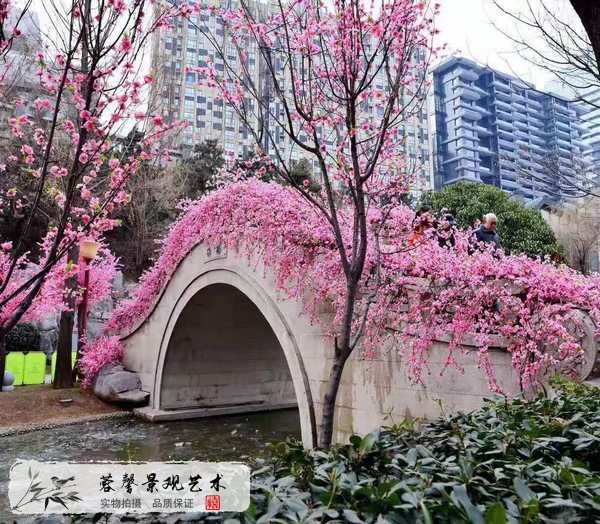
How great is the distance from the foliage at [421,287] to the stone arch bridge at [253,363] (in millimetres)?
183

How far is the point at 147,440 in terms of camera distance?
768 centimetres

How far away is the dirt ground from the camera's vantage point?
837 cm

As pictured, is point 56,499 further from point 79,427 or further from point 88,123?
point 79,427

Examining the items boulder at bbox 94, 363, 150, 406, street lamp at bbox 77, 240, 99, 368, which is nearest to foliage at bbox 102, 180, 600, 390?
street lamp at bbox 77, 240, 99, 368

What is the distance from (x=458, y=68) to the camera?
4728cm

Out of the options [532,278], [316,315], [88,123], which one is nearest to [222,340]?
[316,315]

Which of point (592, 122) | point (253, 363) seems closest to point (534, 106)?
point (592, 122)

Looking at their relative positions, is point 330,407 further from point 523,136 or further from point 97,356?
point 523,136

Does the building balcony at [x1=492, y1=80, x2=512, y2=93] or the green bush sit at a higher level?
the building balcony at [x1=492, y1=80, x2=512, y2=93]

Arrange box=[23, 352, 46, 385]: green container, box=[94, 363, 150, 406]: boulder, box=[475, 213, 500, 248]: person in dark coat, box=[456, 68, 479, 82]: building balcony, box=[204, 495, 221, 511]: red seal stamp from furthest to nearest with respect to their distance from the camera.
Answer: box=[456, 68, 479, 82]: building balcony
box=[23, 352, 46, 385]: green container
box=[94, 363, 150, 406]: boulder
box=[475, 213, 500, 248]: person in dark coat
box=[204, 495, 221, 511]: red seal stamp

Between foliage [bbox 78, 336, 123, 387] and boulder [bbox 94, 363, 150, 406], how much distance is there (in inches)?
5.6

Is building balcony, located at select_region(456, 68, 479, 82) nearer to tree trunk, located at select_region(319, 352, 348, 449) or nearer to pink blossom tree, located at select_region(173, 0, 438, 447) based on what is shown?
pink blossom tree, located at select_region(173, 0, 438, 447)

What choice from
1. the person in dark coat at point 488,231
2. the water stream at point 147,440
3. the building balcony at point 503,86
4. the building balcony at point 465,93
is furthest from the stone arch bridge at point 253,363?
the building balcony at point 465,93

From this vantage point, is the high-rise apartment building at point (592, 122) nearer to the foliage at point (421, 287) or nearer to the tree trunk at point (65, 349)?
the foliage at point (421, 287)
